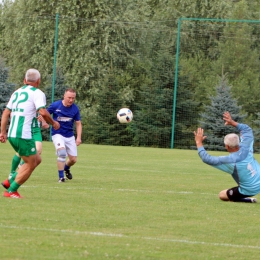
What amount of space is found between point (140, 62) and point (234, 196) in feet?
104

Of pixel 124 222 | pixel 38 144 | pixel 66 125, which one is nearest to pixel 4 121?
pixel 124 222

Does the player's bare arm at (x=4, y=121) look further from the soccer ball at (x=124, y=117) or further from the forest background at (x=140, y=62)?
the forest background at (x=140, y=62)

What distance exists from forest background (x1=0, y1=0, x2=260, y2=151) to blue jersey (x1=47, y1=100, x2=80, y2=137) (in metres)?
19.6

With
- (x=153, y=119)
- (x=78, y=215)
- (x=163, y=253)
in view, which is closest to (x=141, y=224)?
(x=78, y=215)

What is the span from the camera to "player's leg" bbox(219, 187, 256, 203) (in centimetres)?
1159

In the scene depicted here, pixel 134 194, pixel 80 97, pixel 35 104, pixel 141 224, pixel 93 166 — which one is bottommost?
pixel 80 97

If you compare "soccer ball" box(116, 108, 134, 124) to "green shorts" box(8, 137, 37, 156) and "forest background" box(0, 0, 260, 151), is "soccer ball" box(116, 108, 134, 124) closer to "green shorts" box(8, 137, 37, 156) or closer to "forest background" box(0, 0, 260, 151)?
"green shorts" box(8, 137, 37, 156)

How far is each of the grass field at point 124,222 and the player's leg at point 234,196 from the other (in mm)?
175

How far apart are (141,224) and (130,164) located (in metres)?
12.7

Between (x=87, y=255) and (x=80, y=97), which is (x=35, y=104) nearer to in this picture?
(x=87, y=255)

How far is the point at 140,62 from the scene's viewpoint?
42.9 m

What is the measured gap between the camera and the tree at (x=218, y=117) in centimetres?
3644

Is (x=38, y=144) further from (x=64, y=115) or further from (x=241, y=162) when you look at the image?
(x=241, y=162)

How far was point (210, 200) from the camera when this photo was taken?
11852 millimetres
